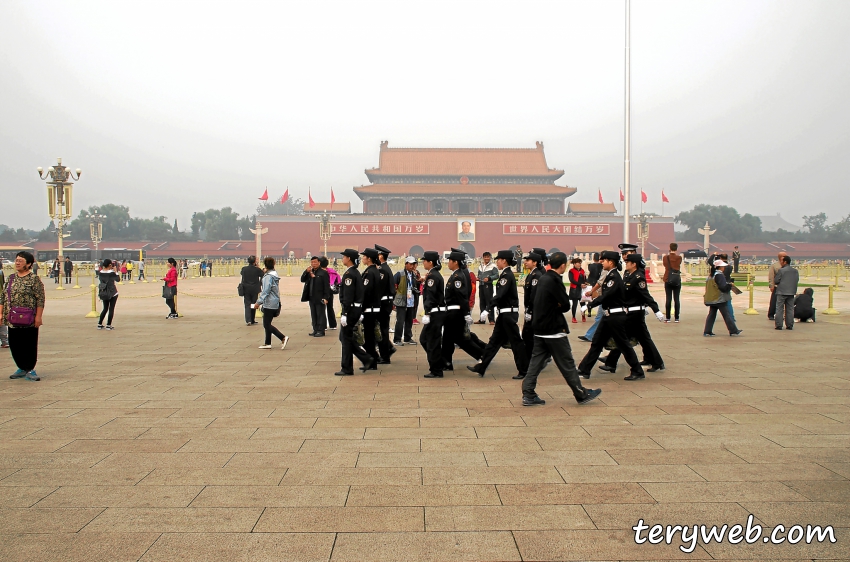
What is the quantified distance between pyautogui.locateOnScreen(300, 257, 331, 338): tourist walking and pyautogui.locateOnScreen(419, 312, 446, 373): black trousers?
125 inches

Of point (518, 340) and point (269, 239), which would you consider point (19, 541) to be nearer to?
point (518, 340)

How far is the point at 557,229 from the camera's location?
4975 cm

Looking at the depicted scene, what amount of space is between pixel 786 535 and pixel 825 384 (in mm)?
3431

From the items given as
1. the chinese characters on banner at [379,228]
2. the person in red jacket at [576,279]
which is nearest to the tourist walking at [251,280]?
the person in red jacket at [576,279]

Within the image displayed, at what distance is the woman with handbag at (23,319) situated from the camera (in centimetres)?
578

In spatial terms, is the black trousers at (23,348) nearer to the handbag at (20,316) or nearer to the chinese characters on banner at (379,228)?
the handbag at (20,316)

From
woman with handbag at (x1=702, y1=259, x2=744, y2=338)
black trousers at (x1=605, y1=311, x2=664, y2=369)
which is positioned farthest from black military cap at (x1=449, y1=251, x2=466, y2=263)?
woman with handbag at (x1=702, y1=259, x2=744, y2=338)

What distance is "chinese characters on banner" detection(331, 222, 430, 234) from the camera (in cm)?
4972

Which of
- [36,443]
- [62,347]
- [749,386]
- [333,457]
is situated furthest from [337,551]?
[62,347]

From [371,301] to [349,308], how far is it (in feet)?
1.53

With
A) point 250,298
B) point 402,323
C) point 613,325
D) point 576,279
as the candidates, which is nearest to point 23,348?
point 402,323

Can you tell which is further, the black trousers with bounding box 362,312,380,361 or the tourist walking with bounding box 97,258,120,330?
the tourist walking with bounding box 97,258,120,330

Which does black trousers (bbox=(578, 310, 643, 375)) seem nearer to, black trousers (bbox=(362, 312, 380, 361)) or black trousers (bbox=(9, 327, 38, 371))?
black trousers (bbox=(362, 312, 380, 361))

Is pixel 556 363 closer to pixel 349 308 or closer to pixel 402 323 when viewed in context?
pixel 349 308
